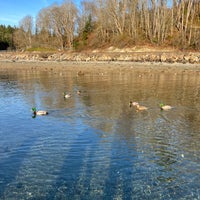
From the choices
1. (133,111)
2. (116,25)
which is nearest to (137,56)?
(116,25)

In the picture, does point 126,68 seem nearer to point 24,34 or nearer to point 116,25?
point 116,25

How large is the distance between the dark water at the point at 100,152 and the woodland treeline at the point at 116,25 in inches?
1909

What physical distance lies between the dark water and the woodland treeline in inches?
1909

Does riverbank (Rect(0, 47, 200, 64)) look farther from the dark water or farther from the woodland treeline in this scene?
the dark water

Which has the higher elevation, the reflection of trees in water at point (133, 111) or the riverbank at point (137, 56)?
the riverbank at point (137, 56)

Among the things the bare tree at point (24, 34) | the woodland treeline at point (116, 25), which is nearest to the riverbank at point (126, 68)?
the woodland treeline at point (116, 25)

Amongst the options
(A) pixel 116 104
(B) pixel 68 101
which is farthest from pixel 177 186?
(B) pixel 68 101

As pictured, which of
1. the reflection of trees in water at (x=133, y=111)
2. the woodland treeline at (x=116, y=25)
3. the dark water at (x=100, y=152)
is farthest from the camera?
the woodland treeline at (x=116, y=25)

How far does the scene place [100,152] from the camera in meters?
9.21

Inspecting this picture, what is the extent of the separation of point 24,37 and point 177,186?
11065 centimetres

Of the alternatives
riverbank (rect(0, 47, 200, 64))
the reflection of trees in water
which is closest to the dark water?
the reflection of trees in water

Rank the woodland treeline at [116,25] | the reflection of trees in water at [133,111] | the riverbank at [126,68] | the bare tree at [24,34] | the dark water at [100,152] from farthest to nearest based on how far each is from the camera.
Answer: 1. the bare tree at [24,34]
2. the woodland treeline at [116,25]
3. the riverbank at [126,68]
4. the reflection of trees in water at [133,111]
5. the dark water at [100,152]

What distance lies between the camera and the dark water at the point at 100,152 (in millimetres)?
6910

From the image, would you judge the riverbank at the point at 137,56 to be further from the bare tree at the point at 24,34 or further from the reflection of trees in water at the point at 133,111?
the bare tree at the point at 24,34
